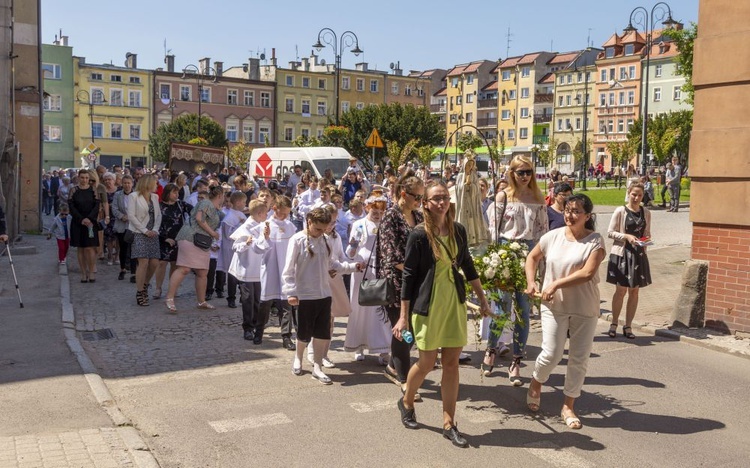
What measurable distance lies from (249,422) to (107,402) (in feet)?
4.30

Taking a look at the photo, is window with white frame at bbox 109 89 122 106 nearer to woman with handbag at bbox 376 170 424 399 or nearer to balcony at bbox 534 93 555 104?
balcony at bbox 534 93 555 104

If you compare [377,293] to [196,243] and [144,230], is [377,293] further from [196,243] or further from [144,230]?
[144,230]

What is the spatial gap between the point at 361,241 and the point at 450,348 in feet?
9.38

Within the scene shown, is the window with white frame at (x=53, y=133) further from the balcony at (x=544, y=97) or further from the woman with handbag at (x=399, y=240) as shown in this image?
the woman with handbag at (x=399, y=240)

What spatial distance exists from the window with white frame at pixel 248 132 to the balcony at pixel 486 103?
38368 mm

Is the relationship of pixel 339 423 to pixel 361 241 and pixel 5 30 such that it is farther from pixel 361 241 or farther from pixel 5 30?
pixel 5 30

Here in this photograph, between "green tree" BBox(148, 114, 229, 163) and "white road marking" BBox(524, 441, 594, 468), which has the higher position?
"green tree" BBox(148, 114, 229, 163)

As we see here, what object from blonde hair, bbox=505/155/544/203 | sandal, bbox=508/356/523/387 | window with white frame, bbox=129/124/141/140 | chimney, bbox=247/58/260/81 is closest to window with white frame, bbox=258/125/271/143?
chimney, bbox=247/58/260/81

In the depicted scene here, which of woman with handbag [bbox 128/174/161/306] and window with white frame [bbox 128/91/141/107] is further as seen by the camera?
window with white frame [bbox 128/91/141/107]

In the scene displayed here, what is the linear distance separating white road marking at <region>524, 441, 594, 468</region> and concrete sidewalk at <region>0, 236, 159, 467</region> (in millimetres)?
2829

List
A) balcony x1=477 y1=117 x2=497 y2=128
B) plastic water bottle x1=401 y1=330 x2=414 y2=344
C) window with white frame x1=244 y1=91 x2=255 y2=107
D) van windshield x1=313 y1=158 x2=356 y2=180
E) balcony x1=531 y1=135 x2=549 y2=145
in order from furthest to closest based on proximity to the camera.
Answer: balcony x1=477 y1=117 x2=497 y2=128, window with white frame x1=244 y1=91 x2=255 y2=107, balcony x1=531 y1=135 x2=549 y2=145, van windshield x1=313 y1=158 x2=356 y2=180, plastic water bottle x1=401 y1=330 x2=414 y2=344

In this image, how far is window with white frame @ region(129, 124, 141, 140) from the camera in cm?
9050

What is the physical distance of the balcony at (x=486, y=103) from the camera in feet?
392

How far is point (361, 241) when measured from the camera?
8859mm
